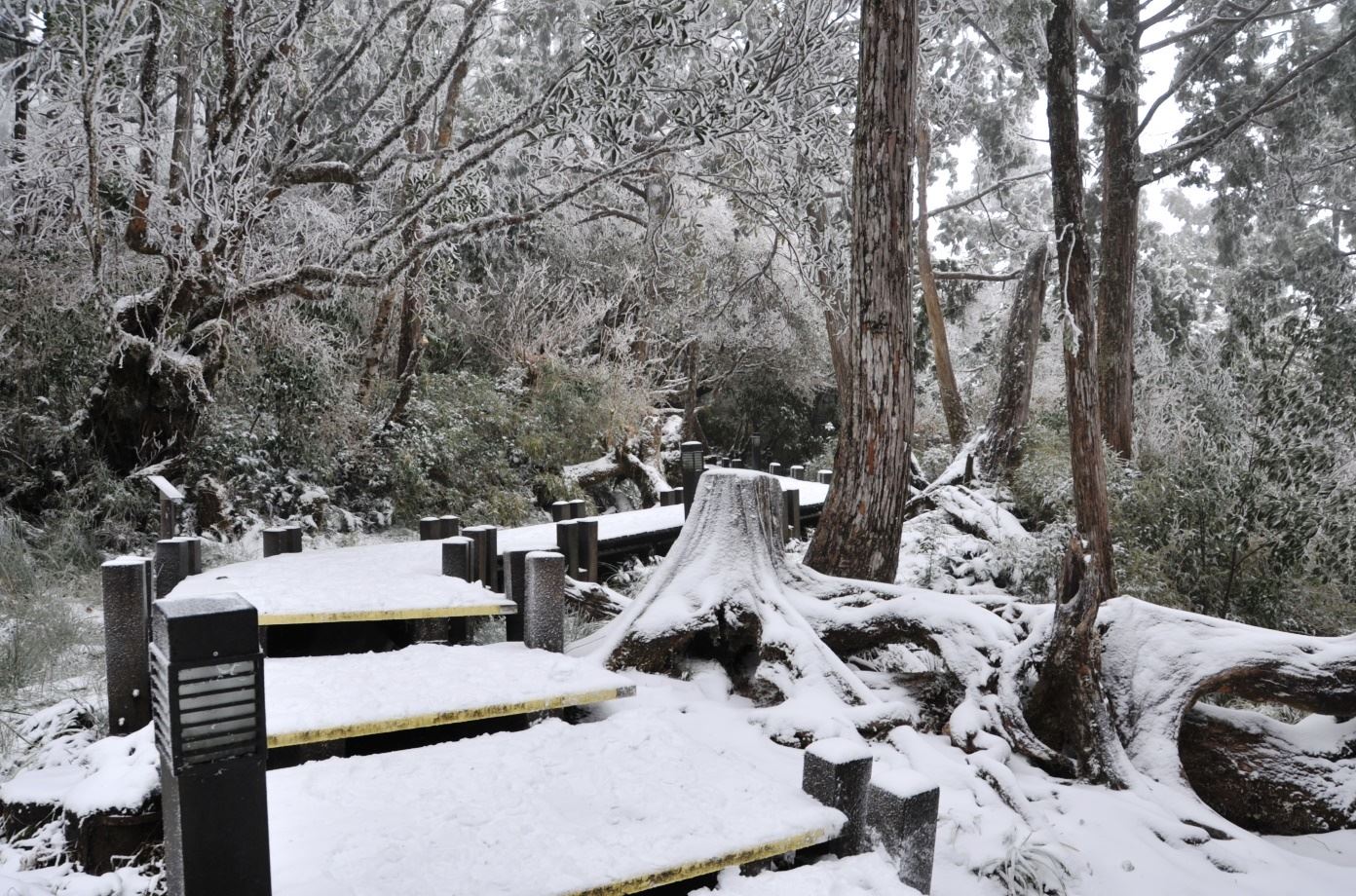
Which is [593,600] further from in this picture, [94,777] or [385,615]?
[94,777]

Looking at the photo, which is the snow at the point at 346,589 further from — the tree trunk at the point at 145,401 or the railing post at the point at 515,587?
the tree trunk at the point at 145,401

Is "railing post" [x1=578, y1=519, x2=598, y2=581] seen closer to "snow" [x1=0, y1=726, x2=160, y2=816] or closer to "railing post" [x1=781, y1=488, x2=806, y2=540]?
"railing post" [x1=781, y1=488, x2=806, y2=540]

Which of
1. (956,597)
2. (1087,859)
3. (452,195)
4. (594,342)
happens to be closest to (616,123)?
(452,195)

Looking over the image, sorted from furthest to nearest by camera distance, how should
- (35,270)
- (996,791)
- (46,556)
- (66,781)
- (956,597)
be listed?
(35,270), (46,556), (956,597), (996,791), (66,781)

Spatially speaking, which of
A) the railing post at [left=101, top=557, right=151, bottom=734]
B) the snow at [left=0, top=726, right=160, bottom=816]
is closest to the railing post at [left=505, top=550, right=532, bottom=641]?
the railing post at [left=101, top=557, right=151, bottom=734]

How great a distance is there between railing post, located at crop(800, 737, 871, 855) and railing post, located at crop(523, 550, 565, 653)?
79.0 inches

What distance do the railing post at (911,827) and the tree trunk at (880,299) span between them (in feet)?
8.81

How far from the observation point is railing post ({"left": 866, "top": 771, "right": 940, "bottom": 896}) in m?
2.93

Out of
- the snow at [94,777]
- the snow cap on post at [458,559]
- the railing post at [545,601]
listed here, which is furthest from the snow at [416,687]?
the snow cap on post at [458,559]

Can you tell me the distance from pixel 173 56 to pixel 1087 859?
1095 cm

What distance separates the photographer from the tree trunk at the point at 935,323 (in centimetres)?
1259

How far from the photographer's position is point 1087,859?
138 inches

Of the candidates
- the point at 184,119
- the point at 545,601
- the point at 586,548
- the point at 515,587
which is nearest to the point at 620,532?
the point at 586,548

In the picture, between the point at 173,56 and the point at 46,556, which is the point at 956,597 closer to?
the point at 46,556
